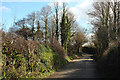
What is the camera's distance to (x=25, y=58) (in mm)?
8281

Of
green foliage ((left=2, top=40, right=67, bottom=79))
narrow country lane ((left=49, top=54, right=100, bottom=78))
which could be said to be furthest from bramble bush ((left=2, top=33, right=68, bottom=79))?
narrow country lane ((left=49, top=54, right=100, bottom=78))

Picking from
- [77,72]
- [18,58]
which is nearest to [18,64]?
[18,58]

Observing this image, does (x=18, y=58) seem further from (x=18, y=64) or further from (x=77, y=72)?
(x=77, y=72)

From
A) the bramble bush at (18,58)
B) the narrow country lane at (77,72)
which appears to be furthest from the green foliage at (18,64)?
the narrow country lane at (77,72)

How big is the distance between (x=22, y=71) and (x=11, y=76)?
3.66 feet

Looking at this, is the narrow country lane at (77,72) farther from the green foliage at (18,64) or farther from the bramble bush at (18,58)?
the green foliage at (18,64)

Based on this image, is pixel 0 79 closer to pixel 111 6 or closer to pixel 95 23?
pixel 111 6

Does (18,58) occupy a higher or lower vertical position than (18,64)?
higher

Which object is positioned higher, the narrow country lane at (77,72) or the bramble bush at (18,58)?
the bramble bush at (18,58)

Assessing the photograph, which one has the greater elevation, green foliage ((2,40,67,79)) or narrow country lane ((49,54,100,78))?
green foliage ((2,40,67,79))

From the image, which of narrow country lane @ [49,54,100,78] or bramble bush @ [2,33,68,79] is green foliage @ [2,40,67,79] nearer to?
bramble bush @ [2,33,68,79]

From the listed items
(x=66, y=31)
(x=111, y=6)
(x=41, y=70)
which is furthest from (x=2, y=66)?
(x=66, y=31)

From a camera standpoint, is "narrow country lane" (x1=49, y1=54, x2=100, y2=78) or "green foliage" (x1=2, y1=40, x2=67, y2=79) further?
"narrow country lane" (x1=49, y1=54, x2=100, y2=78)

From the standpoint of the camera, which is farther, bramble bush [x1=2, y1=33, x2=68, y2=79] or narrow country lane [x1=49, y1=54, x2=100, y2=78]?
narrow country lane [x1=49, y1=54, x2=100, y2=78]
